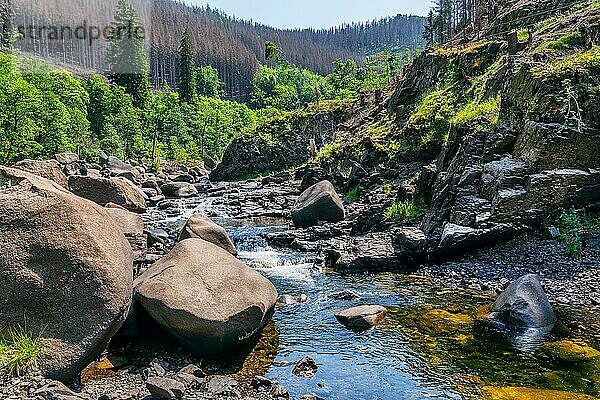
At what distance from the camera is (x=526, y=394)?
9.29m

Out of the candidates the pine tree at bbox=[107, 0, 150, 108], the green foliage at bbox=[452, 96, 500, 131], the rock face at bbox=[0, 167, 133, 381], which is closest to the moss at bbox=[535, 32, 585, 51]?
the green foliage at bbox=[452, 96, 500, 131]

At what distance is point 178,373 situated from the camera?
31.7 ft

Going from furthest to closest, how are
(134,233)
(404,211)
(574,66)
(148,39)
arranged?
(148,39), (404,211), (134,233), (574,66)

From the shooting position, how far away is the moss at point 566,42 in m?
22.5

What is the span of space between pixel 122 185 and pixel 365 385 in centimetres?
2652

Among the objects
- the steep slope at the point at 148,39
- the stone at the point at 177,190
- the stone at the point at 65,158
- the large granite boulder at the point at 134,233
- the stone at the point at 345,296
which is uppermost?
Result: the steep slope at the point at 148,39

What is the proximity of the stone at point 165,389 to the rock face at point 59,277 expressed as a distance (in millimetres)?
1228

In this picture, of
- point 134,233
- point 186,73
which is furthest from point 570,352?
point 186,73

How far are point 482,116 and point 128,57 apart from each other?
3402 inches

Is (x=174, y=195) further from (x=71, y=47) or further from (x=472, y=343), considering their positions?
(x=71, y=47)

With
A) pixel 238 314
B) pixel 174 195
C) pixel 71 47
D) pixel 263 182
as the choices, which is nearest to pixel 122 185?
pixel 174 195

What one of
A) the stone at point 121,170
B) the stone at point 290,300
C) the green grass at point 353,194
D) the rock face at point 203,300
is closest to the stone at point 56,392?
the rock face at point 203,300

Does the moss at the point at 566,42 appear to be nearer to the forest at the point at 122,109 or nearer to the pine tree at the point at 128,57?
the forest at the point at 122,109

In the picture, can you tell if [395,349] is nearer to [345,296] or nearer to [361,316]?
[361,316]
